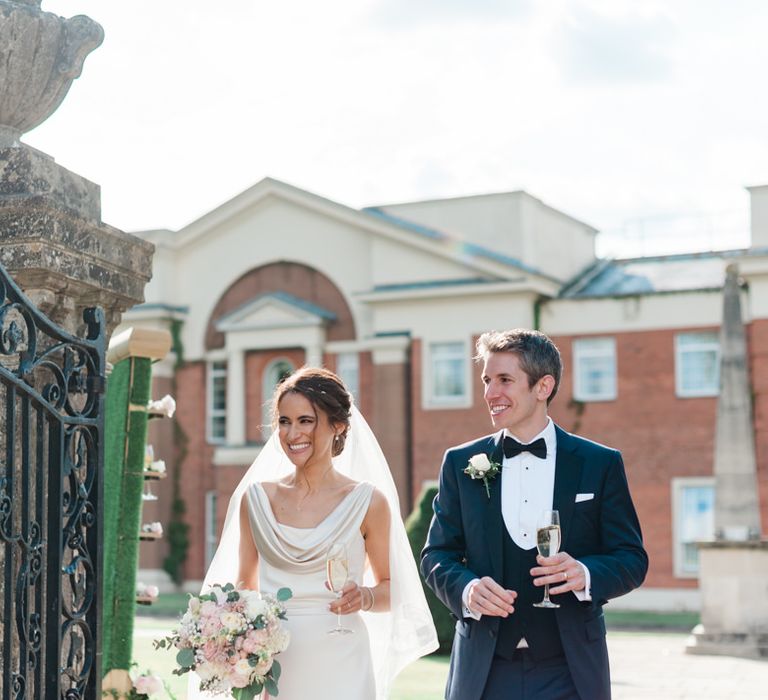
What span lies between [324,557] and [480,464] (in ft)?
3.24

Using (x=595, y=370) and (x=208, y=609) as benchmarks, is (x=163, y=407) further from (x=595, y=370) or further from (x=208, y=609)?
(x=595, y=370)

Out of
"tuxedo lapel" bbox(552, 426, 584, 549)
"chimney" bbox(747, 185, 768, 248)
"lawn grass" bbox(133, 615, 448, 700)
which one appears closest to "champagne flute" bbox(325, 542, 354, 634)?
"tuxedo lapel" bbox(552, 426, 584, 549)

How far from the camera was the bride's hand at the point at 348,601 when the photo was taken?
550cm

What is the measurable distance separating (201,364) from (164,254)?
3.31m

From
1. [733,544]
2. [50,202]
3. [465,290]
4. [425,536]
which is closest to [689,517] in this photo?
[465,290]

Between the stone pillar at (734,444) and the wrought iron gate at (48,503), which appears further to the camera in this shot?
the stone pillar at (734,444)

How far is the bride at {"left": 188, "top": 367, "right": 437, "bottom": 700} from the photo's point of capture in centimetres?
568

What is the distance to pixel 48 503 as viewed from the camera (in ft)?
15.3

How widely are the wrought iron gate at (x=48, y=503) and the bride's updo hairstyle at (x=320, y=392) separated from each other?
964 millimetres

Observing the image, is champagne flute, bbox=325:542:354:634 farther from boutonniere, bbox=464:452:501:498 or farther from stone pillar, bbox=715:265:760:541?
stone pillar, bbox=715:265:760:541

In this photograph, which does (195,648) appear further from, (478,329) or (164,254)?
(164,254)

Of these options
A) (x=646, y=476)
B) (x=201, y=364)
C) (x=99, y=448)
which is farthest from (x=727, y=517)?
(x=201, y=364)

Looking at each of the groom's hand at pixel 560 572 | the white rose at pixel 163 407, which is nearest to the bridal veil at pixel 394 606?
the groom's hand at pixel 560 572

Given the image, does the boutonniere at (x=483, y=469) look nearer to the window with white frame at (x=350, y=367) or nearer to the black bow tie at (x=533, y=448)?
the black bow tie at (x=533, y=448)
